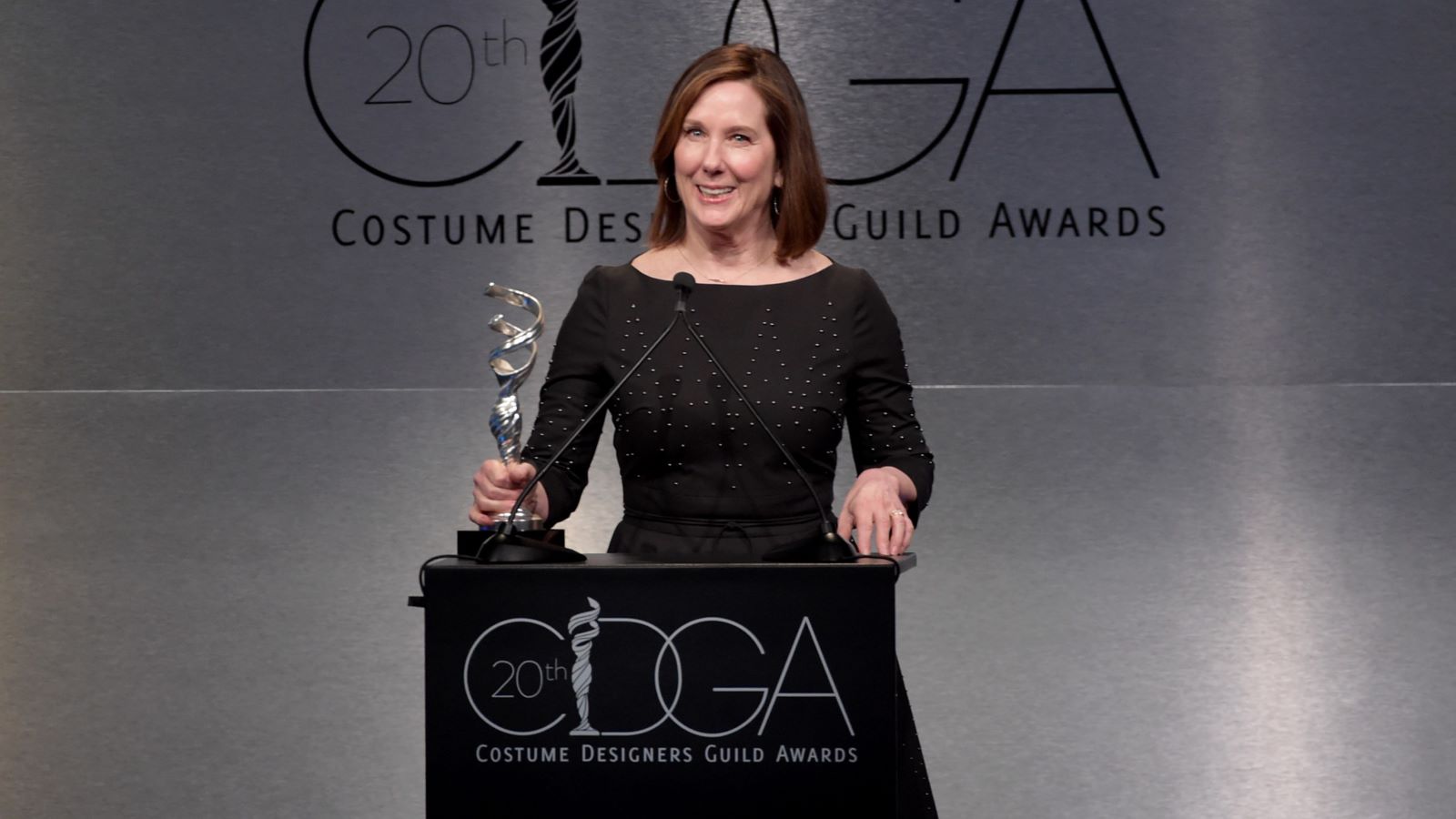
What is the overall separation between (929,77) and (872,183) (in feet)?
0.87

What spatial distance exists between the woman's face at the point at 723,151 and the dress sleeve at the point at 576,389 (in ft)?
0.66

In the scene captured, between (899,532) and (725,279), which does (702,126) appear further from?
(899,532)

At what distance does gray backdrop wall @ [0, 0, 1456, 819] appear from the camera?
3.26m

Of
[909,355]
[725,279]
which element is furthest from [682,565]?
→ [909,355]

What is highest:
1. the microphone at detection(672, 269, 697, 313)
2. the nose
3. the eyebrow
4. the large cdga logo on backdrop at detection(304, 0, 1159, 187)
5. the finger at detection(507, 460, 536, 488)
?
the large cdga logo on backdrop at detection(304, 0, 1159, 187)

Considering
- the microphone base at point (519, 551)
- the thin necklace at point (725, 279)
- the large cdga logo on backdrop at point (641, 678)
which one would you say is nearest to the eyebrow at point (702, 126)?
the thin necklace at point (725, 279)

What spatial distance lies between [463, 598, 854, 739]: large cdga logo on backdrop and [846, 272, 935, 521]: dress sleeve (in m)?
0.56

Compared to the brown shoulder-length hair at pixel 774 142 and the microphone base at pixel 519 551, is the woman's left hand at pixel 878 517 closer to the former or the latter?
the microphone base at pixel 519 551

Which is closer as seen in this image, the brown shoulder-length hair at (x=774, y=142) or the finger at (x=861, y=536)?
the finger at (x=861, y=536)

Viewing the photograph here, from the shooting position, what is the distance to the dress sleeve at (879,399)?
6.46 ft

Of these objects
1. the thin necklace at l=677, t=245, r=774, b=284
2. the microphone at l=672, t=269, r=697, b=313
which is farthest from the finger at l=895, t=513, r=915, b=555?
the thin necklace at l=677, t=245, r=774, b=284

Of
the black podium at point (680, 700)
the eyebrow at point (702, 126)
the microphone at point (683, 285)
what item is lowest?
the black podium at point (680, 700)

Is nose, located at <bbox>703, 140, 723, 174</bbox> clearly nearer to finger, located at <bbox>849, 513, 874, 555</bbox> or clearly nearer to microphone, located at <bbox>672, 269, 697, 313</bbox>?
microphone, located at <bbox>672, 269, 697, 313</bbox>

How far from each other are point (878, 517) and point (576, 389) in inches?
19.5
